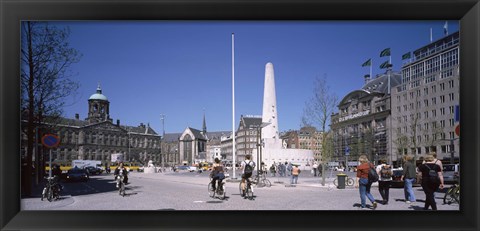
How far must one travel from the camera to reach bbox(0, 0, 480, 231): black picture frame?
978 centimetres

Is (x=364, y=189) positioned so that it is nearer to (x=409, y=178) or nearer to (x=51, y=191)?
(x=409, y=178)

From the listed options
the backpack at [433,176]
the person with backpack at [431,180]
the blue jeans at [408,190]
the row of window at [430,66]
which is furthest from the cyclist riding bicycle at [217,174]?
the row of window at [430,66]

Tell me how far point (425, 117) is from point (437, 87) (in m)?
8.97

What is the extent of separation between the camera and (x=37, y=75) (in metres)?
14.8

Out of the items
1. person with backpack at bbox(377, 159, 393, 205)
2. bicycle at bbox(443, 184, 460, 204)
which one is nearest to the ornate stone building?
person with backpack at bbox(377, 159, 393, 205)

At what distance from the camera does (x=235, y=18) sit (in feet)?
32.6

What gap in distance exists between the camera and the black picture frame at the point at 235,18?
978cm

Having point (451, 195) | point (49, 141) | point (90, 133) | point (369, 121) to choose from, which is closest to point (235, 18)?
point (49, 141)

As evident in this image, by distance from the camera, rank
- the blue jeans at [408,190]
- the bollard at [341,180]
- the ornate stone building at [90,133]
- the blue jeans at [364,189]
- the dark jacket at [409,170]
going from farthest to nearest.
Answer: the bollard at [341,180] < the ornate stone building at [90,133] < the dark jacket at [409,170] < the blue jeans at [408,190] < the blue jeans at [364,189]

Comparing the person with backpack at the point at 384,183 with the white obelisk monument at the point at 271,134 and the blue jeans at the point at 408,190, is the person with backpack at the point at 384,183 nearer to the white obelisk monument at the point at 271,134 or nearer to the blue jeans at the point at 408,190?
the blue jeans at the point at 408,190

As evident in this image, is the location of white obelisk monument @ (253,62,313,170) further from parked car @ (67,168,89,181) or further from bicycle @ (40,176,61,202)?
bicycle @ (40,176,61,202)

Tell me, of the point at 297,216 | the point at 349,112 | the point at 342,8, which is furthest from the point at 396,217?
the point at 349,112

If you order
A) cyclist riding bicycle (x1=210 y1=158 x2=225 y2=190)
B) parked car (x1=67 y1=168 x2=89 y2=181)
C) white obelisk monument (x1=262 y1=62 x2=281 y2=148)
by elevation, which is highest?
white obelisk monument (x1=262 y1=62 x2=281 y2=148)

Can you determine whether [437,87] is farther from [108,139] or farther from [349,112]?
[349,112]
